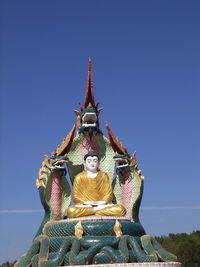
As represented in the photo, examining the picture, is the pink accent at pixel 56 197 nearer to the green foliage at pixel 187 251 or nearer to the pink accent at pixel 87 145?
the pink accent at pixel 87 145

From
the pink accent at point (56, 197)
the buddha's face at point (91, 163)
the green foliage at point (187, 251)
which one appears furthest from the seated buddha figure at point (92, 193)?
the green foliage at point (187, 251)

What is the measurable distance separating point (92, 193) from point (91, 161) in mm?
1140

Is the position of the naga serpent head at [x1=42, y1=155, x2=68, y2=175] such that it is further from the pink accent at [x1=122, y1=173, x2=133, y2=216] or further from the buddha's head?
the pink accent at [x1=122, y1=173, x2=133, y2=216]

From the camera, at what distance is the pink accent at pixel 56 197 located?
54.4 feet

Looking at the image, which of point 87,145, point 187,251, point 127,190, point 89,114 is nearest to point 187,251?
point 187,251

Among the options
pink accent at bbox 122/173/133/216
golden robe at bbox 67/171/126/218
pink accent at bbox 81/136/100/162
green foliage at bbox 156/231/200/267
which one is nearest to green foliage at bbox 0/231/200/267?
green foliage at bbox 156/231/200/267

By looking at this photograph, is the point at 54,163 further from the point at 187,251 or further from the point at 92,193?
the point at 187,251

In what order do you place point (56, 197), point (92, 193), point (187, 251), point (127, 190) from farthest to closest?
point (187, 251), point (127, 190), point (56, 197), point (92, 193)

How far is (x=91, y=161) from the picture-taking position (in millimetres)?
16859

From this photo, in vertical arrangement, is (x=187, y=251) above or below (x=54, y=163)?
below

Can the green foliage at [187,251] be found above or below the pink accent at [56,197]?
below

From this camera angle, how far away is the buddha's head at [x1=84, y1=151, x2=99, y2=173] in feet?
55.3

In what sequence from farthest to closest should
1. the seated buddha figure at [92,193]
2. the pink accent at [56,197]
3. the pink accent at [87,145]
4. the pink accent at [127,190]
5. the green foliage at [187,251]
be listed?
1. the green foliage at [187,251]
2. the pink accent at [87,145]
3. the pink accent at [127,190]
4. the pink accent at [56,197]
5. the seated buddha figure at [92,193]

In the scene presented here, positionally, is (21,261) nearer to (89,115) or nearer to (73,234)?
(73,234)
